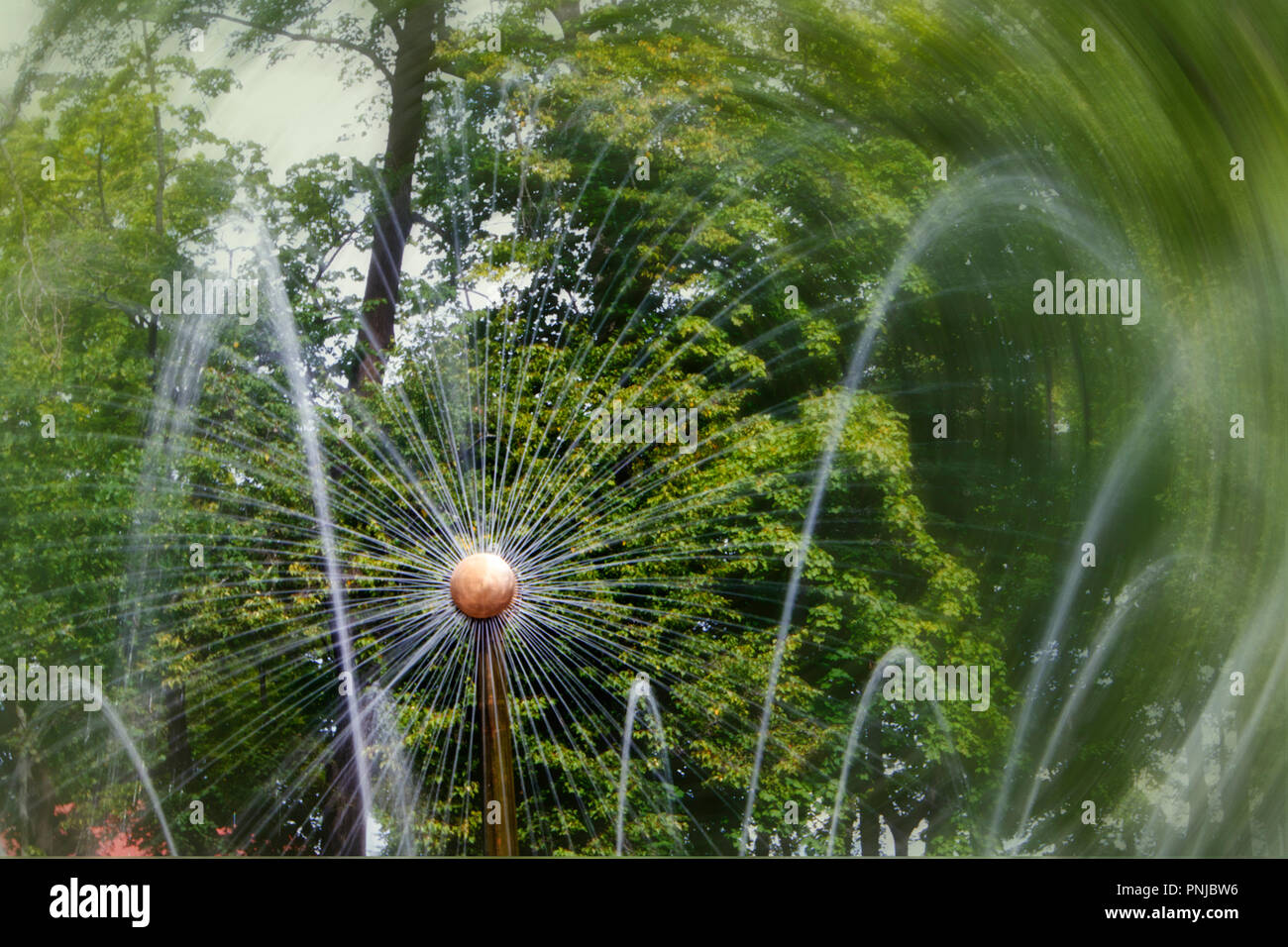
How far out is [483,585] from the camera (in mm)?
8969

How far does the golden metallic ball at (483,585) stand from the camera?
29.2ft

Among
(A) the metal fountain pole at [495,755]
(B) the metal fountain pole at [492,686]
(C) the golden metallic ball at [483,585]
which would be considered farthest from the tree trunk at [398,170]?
(A) the metal fountain pole at [495,755]

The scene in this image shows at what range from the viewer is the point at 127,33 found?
1066cm

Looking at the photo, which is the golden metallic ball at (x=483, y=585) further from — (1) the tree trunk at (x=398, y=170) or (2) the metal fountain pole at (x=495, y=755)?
(1) the tree trunk at (x=398, y=170)

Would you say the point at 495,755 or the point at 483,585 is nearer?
the point at 483,585

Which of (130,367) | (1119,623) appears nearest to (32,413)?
(130,367)

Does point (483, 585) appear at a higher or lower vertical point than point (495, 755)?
higher

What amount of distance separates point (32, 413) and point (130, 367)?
2.72 ft

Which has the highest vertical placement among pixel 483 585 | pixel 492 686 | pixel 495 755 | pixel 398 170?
pixel 398 170

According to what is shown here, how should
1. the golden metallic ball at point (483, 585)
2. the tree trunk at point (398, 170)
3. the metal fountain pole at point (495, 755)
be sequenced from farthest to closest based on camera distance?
the tree trunk at point (398, 170)
the metal fountain pole at point (495, 755)
the golden metallic ball at point (483, 585)

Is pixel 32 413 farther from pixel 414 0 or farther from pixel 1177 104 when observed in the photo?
pixel 1177 104

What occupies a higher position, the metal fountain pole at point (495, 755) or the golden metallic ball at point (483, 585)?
the golden metallic ball at point (483, 585)

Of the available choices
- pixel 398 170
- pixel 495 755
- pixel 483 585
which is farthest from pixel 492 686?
pixel 398 170

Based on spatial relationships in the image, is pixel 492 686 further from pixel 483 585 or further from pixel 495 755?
pixel 483 585
